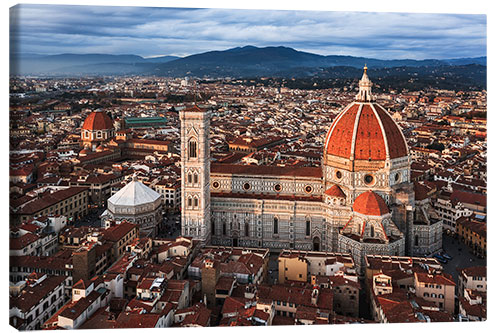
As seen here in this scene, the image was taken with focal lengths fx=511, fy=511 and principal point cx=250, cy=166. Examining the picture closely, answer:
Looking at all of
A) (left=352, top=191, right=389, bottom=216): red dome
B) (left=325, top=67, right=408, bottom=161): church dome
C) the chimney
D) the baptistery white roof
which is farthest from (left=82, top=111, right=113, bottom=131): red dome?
the chimney

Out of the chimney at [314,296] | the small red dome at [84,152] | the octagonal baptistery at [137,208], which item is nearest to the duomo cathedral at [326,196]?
the octagonal baptistery at [137,208]

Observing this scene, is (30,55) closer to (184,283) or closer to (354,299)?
(184,283)

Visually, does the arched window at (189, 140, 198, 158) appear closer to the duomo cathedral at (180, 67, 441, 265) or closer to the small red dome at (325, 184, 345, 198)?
the duomo cathedral at (180, 67, 441, 265)

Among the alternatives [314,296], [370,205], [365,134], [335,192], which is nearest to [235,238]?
[335,192]

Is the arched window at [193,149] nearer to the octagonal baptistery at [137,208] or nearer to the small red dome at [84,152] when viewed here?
the octagonal baptistery at [137,208]

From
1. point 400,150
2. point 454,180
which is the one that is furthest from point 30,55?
point 454,180
